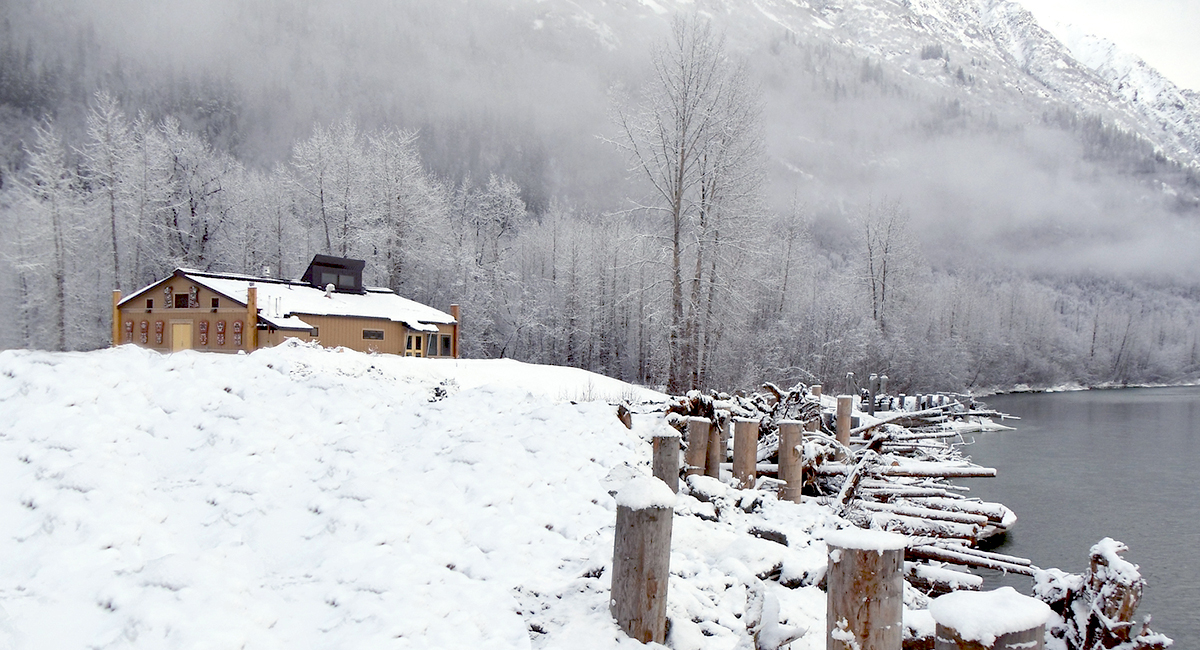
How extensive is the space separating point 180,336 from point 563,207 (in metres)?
47.6

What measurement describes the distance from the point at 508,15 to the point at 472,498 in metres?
167

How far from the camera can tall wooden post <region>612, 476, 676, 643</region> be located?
4227 millimetres

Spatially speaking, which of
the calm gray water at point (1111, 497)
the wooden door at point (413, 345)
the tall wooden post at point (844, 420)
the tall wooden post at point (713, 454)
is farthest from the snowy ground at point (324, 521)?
the wooden door at point (413, 345)

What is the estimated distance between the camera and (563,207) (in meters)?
68.1

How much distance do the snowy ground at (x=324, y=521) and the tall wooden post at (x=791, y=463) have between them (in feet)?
1.47

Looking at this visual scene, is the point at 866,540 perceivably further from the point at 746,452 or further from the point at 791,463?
the point at 791,463

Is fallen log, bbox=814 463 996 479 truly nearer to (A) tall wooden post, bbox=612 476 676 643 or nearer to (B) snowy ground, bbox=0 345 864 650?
(B) snowy ground, bbox=0 345 864 650

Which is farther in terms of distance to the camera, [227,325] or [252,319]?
[227,325]

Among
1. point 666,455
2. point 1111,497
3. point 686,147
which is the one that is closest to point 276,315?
point 686,147

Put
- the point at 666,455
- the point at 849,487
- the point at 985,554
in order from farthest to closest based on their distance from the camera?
the point at 849,487
the point at 985,554
the point at 666,455

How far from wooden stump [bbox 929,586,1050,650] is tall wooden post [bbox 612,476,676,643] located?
6.68ft

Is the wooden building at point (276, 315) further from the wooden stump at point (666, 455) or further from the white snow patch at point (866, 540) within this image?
the white snow patch at point (866, 540)

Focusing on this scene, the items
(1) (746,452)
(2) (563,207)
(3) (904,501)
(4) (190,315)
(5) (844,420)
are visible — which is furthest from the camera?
(2) (563,207)

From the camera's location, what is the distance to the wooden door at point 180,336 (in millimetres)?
23812
